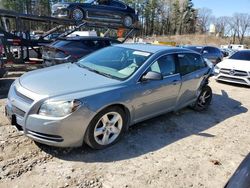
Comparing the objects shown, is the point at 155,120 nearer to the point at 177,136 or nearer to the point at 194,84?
the point at 177,136

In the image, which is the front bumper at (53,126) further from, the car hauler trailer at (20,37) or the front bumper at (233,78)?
the front bumper at (233,78)

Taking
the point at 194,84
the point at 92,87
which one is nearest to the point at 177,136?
the point at 194,84

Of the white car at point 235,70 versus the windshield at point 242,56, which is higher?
the windshield at point 242,56

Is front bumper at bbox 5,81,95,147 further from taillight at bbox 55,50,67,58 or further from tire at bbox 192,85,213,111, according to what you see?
taillight at bbox 55,50,67,58

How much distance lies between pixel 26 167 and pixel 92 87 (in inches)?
52.5

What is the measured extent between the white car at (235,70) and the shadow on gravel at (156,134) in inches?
105

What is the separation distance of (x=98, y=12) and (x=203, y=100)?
768 centimetres

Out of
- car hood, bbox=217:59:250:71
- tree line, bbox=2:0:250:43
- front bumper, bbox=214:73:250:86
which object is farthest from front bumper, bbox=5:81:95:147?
tree line, bbox=2:0:250:43

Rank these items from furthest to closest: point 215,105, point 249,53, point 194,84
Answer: point 249,53, point 215,105, point 194,84

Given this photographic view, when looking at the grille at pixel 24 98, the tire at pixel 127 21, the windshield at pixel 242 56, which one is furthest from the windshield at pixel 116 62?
the tire at pixel 127 21

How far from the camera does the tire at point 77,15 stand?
1139cm

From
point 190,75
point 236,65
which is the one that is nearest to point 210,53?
point 236,65

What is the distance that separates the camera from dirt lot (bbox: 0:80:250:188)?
3143 millimetres

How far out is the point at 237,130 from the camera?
5.13 meters
